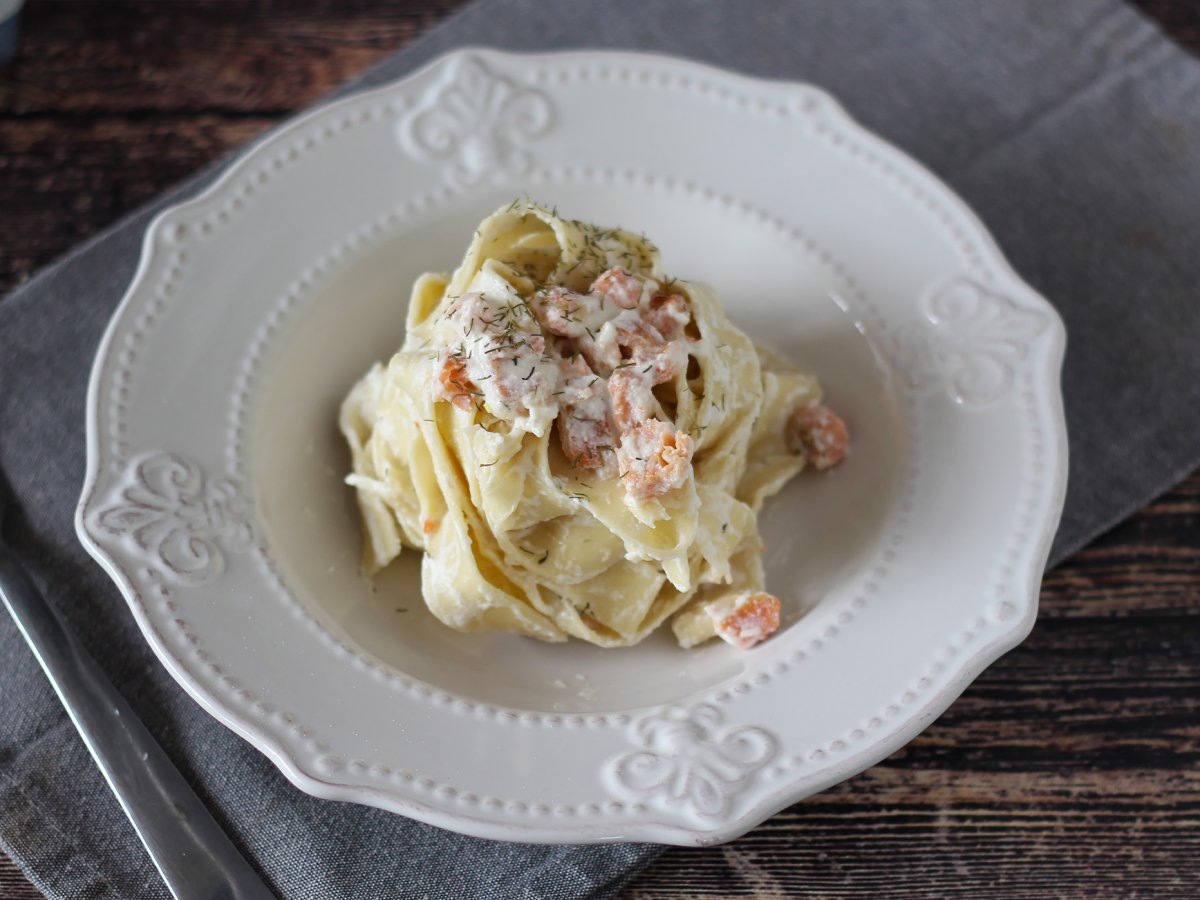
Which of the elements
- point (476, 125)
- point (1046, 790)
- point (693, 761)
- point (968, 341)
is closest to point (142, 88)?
point (476, 125)

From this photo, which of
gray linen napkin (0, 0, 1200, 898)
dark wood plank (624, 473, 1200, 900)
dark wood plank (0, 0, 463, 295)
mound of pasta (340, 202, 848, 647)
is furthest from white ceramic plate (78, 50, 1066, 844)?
dark wood plank (0, 0, 463, 295)

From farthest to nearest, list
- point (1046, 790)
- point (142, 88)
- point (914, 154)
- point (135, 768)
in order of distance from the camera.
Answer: point (142, 88), point (914, 154), point (1046, 790), point (135, 768)

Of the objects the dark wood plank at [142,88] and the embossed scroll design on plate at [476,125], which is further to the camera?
the dark wood plank at [142,88]

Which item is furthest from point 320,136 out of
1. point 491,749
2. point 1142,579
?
point 1142,579

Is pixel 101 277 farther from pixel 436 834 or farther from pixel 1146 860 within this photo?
pixel 1146 860

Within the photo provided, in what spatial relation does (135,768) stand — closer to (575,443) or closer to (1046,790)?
(575,443)

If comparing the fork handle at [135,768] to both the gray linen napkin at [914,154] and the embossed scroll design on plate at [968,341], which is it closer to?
the gray linen napkin at [914,154]

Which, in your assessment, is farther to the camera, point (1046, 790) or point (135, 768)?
point (1046, 790)

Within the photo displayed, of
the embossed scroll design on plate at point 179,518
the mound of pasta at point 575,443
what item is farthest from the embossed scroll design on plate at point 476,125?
the embossed scroll design on plate at point 179,518
